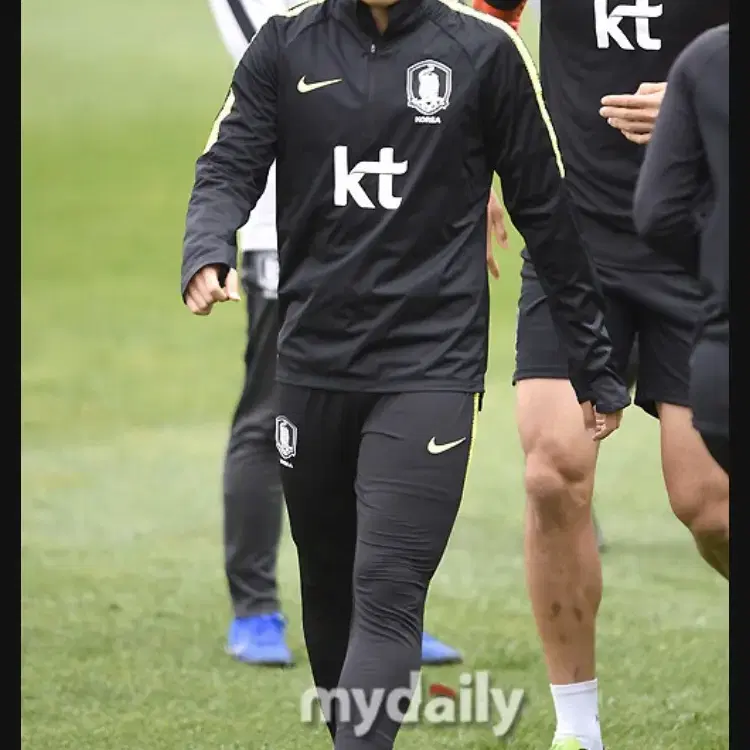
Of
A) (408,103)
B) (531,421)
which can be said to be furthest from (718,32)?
(531,421)

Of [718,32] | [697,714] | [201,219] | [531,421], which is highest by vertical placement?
[718,32]

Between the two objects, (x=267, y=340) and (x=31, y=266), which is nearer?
(x=267, y=340)

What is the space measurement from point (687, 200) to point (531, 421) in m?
1.12

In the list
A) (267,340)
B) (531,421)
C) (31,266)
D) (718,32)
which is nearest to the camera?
(718,32)

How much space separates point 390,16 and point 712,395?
3.35ft

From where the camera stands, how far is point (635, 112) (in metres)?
4.53

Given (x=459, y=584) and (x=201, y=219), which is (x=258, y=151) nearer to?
(x=201, y=219)

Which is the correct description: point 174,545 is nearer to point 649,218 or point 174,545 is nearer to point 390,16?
point 390,16

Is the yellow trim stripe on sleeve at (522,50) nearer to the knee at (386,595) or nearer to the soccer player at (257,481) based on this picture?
the knee at (386,595)

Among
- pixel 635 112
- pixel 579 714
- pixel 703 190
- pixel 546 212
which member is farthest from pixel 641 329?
pixel 703 190

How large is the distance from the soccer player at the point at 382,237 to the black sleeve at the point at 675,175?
0.42m

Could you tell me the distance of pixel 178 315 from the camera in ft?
41.6

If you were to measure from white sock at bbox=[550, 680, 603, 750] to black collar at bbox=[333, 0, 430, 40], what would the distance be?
1610 mm

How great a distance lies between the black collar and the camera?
3963 millimetres
